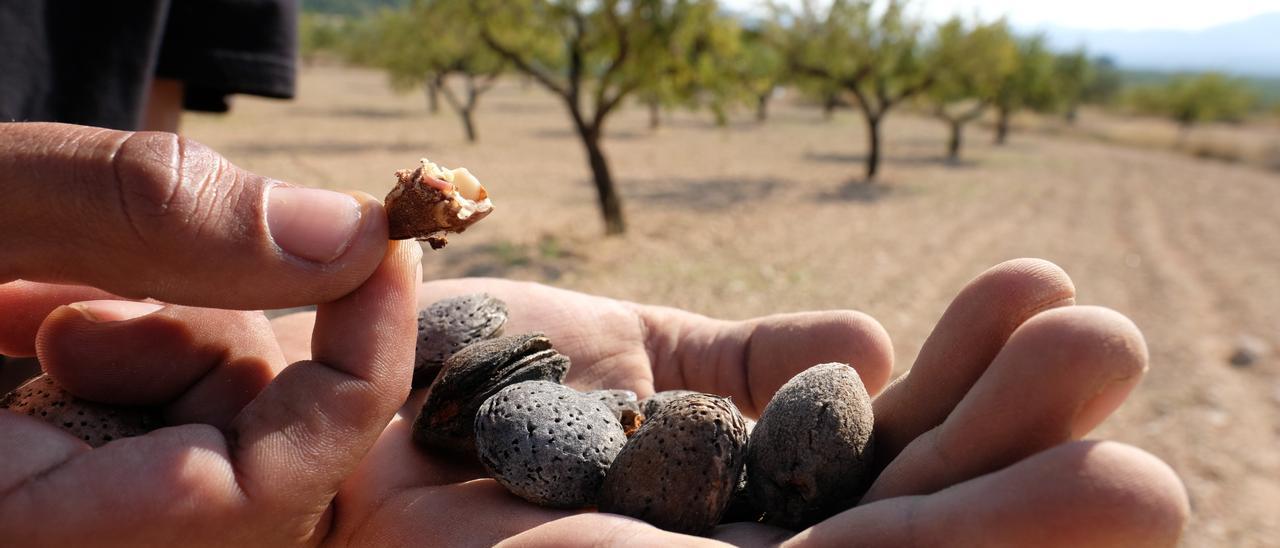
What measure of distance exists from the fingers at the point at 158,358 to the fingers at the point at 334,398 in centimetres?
25

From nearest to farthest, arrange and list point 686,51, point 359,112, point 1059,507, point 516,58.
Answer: point 1059,507
point 686,51
point 516,58
point 359,112

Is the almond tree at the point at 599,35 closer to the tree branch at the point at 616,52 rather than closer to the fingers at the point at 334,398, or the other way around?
the tree branch at the point at 616,52

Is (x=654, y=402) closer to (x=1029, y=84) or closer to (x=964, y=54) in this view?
(x=964, y=54)

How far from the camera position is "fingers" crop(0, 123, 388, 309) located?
1533 mm

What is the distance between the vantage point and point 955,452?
5.42ft

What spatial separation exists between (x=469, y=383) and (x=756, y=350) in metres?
1.00

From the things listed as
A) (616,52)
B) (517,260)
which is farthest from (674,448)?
(616,52)

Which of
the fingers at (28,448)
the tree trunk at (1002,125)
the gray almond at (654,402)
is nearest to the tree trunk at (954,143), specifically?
the tree trunk at (1002,125)

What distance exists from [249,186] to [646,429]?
3.40 feet

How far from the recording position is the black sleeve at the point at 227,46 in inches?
145

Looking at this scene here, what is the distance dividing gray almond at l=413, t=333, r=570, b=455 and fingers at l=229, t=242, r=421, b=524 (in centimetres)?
32

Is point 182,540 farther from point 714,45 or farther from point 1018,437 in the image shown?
point 714,45

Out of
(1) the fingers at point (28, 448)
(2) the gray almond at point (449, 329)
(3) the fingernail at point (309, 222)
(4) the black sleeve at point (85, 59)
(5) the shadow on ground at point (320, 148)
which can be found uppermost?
(4) the black sleeve at point (85, 59)

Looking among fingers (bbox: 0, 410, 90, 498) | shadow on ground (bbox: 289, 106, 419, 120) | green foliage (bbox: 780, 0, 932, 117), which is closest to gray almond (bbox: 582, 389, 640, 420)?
fingers (bbox: 0, 410, 90, 498)
